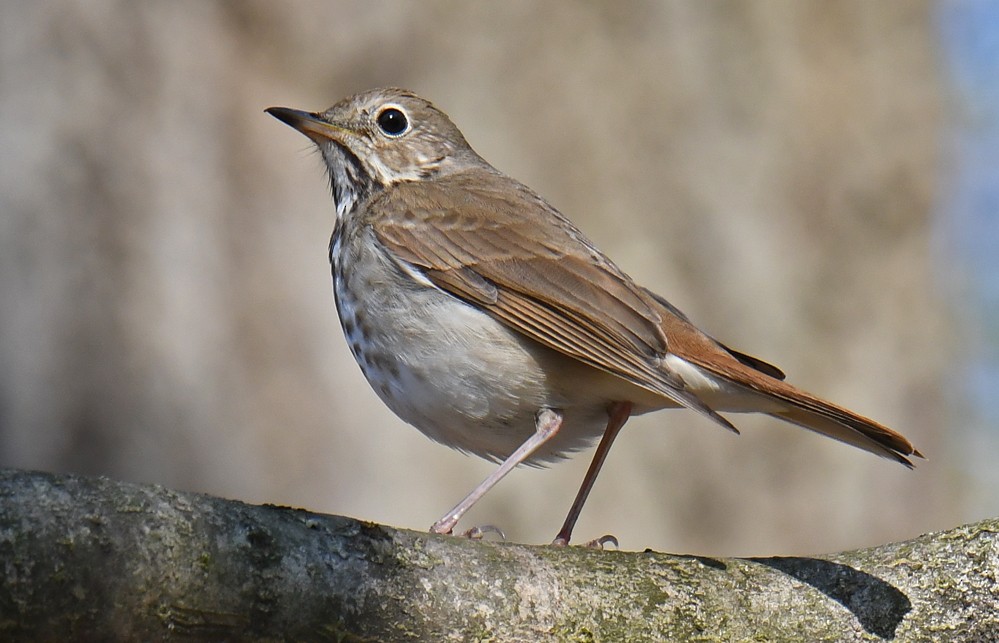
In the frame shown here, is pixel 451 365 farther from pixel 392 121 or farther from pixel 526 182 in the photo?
pixel 526 182

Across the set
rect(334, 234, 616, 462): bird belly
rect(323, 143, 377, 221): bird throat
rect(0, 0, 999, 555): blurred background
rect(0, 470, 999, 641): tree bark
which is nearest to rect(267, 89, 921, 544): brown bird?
rect(334, 234, 616, 462): bird belly

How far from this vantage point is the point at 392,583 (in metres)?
2.68

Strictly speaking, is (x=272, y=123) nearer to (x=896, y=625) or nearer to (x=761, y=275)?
(x=761, y=275)

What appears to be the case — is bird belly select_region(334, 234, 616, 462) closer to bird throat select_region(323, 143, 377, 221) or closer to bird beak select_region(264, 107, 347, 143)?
bird throat select_region(323, 143, 377, 221)

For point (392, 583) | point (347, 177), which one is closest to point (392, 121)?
point (347, 177)

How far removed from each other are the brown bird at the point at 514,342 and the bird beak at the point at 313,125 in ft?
1.36

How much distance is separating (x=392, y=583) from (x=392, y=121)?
9.67ft

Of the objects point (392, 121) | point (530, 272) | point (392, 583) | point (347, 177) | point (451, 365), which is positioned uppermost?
point (392, 121)

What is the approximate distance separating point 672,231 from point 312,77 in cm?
245

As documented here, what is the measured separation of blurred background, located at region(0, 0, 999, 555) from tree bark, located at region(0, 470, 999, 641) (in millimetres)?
3829

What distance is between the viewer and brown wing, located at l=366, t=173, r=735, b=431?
4090mm

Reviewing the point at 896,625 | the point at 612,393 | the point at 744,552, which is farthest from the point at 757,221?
the point at 896,625

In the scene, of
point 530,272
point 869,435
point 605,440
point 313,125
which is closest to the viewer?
point 869,435

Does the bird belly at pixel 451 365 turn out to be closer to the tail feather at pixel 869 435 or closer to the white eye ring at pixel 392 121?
the tail feather at pixel 869 435
